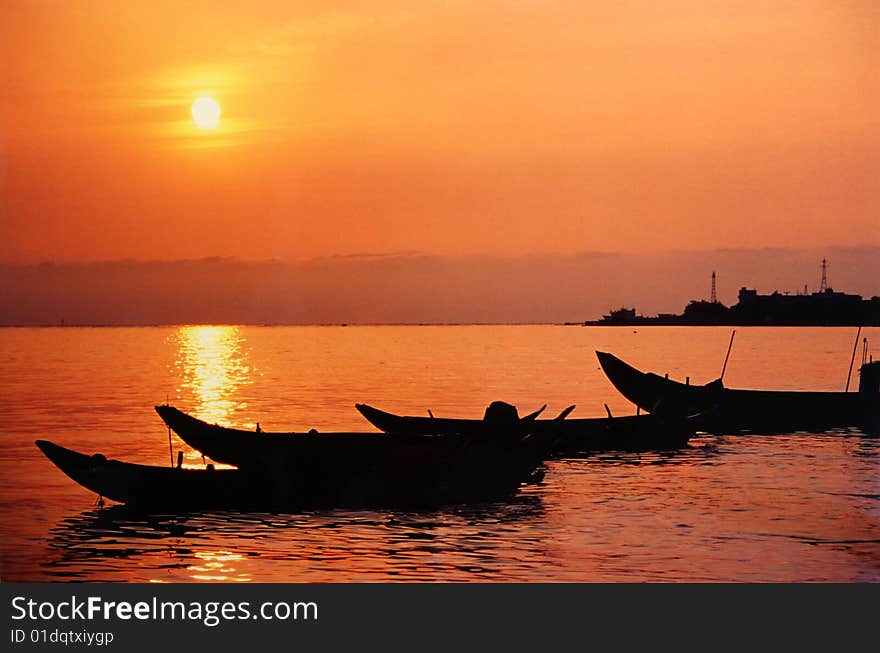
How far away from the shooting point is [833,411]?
30.4m

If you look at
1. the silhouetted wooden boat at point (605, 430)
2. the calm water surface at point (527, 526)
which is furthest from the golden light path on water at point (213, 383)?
the silhouetted wooden boat at point (605, 430)

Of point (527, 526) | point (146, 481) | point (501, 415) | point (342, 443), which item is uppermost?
point (501, 415)

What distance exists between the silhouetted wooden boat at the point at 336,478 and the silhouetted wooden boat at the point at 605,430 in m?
4.34

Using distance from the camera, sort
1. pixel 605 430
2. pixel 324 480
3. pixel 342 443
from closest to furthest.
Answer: pixel 324 480
pixel 342 443
pixel 605 430

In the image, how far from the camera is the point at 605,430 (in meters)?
24.3

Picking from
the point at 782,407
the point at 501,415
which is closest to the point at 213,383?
the point at 782,407

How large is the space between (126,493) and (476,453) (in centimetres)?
484

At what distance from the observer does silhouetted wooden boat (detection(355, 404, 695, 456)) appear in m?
23.0

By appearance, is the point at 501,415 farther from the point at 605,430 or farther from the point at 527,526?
the point at 605,430

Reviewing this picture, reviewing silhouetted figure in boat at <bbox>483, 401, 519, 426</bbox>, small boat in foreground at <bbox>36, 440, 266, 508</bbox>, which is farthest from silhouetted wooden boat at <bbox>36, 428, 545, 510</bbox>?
silhouetted figure in boat at <bbox>483, 401, 519, 426</bbox>

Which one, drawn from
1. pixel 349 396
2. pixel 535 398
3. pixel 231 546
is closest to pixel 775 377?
pixel 535 398

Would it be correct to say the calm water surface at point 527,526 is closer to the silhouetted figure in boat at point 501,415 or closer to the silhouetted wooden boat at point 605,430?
the silhouetted wooden boat at point 605,430

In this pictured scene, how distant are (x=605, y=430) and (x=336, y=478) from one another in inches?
340
